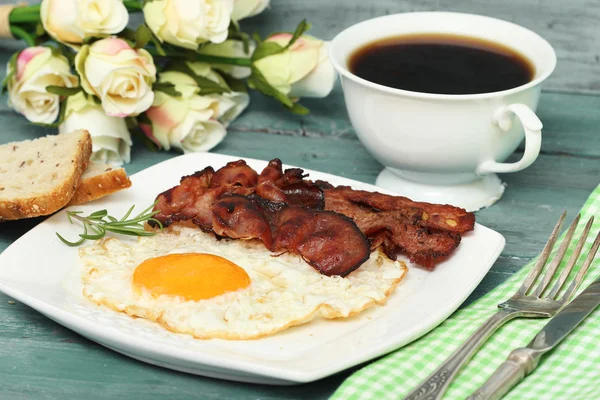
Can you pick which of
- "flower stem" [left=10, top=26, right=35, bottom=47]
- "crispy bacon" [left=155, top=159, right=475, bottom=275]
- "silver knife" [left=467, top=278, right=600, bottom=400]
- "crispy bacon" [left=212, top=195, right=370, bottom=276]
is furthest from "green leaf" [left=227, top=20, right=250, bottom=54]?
"silver knife" [left=467, top=278, right=600, bottom=400]

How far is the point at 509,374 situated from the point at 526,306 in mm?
342

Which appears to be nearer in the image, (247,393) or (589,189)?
(247,393)

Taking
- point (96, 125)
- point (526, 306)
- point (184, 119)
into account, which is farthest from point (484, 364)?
point (96, 125)

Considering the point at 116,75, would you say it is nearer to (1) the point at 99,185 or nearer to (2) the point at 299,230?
(1) the point at 99,185

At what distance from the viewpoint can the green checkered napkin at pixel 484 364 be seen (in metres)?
1.89

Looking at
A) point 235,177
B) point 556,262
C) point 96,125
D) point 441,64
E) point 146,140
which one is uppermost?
point 441,64

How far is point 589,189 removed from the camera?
3.16 m

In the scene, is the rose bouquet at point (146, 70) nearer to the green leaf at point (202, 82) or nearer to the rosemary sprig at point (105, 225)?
the green leaf at point (202, 82)

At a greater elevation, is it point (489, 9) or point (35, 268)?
point (489, 9)

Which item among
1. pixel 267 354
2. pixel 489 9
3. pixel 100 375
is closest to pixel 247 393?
pixel 267 354

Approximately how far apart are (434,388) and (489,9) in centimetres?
253

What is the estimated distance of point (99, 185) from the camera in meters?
2.71

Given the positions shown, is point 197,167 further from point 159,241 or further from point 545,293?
point 545,293

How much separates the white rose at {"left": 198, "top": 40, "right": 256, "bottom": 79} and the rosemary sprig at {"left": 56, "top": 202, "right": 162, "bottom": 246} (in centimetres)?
123
